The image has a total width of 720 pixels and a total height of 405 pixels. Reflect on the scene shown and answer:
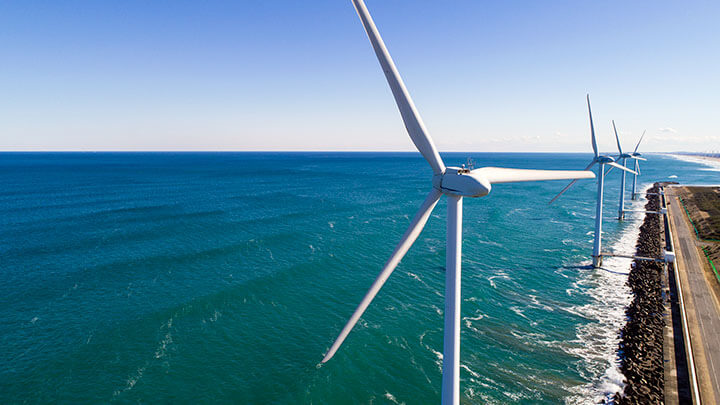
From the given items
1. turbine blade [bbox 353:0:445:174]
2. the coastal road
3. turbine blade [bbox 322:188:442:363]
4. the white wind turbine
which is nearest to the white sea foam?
the coastal road

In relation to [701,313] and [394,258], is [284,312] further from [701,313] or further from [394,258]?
[701,313]

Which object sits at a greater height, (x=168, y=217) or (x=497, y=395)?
(x=168, y=217)

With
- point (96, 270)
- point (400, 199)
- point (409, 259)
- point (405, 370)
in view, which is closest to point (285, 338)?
point (405, 370)

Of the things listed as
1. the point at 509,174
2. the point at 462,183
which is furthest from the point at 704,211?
the point at 462,183

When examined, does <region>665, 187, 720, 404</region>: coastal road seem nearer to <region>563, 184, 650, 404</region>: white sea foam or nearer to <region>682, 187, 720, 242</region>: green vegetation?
<region>563, 184, 650, 404</region>: white sea foam

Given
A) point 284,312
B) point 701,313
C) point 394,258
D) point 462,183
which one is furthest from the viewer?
point 284,312

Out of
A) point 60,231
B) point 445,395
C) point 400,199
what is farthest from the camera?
point 400,199

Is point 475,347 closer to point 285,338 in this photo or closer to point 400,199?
point 285,338
